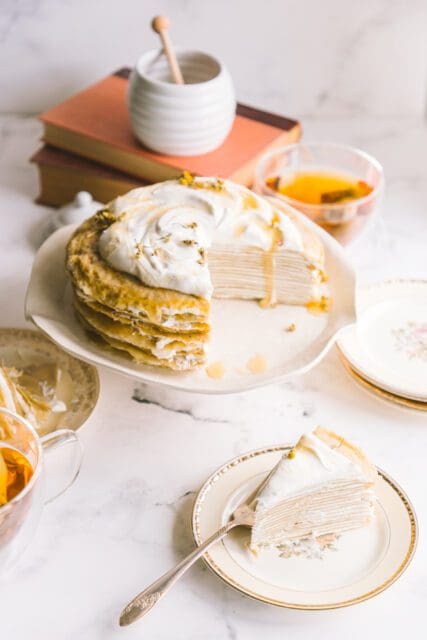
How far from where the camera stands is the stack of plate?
165 centimetres

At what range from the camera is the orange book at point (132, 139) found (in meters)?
2.05

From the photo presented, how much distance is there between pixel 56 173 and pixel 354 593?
1.19 meters

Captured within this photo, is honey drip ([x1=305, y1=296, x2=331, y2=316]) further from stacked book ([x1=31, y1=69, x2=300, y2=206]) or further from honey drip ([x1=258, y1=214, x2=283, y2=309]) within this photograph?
stacked book ([x1=31, y1=69, x2=300, y2=206])

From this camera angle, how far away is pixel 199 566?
1378 mm

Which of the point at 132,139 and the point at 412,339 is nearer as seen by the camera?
the point at 412,339

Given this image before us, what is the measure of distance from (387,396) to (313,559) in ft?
1.25

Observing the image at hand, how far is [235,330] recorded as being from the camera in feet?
5.54

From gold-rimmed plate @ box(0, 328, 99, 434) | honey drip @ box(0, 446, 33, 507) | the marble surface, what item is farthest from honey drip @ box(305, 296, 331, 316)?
the marble surface

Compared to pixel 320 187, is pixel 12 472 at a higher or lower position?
higher

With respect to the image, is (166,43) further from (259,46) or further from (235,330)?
(235,330)

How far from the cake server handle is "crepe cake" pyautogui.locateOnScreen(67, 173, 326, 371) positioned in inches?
13.6

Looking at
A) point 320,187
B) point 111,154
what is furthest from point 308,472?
point 111,154

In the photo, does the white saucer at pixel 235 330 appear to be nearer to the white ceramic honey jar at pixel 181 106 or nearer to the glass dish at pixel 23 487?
the glass dish at pixel 23 487

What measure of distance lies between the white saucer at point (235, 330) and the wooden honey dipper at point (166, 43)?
43 centimetres
